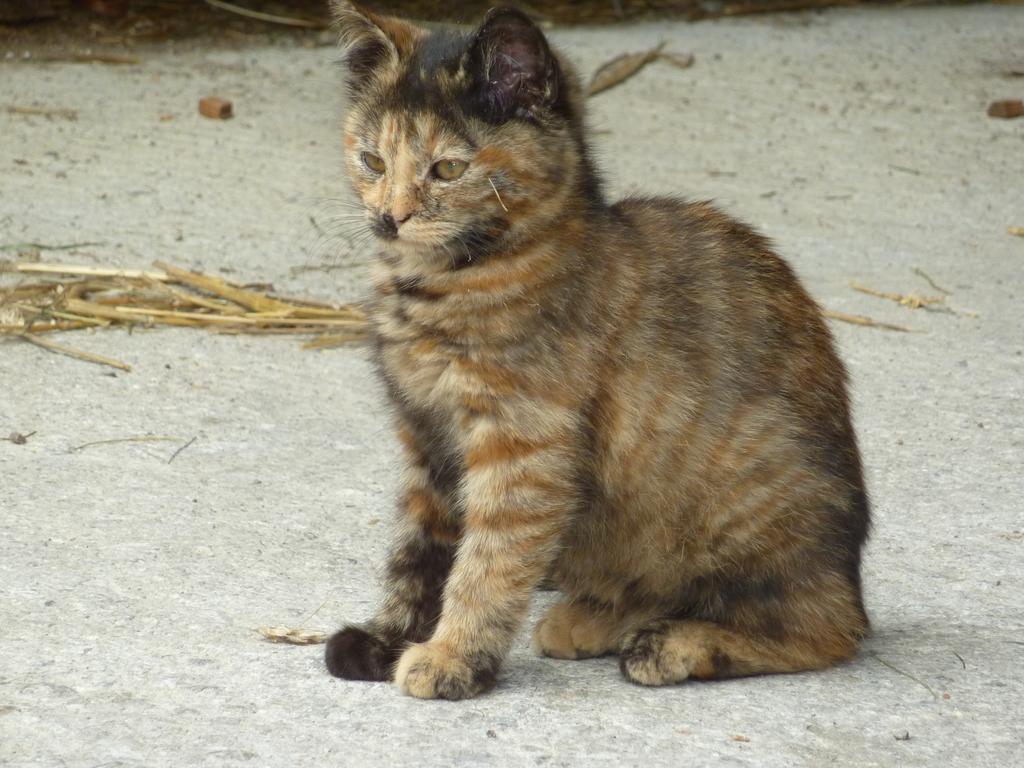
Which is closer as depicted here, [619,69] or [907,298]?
[907,298]

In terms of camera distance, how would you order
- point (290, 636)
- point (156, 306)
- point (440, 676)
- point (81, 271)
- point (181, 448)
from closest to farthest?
point (440, 676), point (290, 636), point (181, 448), point (156, 306), point (81, 271)

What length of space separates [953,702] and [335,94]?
6.37m

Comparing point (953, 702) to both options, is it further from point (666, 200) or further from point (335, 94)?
point (335, 94)

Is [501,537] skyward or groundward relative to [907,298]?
skyward

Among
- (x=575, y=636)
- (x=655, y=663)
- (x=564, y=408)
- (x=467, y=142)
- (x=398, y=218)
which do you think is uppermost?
(x=467, y=142)

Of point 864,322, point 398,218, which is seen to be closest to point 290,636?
point 398,218

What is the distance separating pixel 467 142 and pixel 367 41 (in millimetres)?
462

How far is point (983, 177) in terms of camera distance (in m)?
8.07

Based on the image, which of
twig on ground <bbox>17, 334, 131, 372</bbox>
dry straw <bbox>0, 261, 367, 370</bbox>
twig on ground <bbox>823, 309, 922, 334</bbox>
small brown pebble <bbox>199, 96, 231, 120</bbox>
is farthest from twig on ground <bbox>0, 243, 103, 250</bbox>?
twig on ground <bbox>823, 309, 922, 334</bbox>

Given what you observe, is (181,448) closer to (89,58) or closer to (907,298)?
(907,298)

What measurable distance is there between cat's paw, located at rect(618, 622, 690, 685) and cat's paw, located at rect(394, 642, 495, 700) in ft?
1.10

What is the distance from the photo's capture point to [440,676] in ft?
10.5

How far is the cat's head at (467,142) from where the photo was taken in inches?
128

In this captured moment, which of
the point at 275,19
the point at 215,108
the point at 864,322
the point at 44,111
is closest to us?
the point at 864,322
